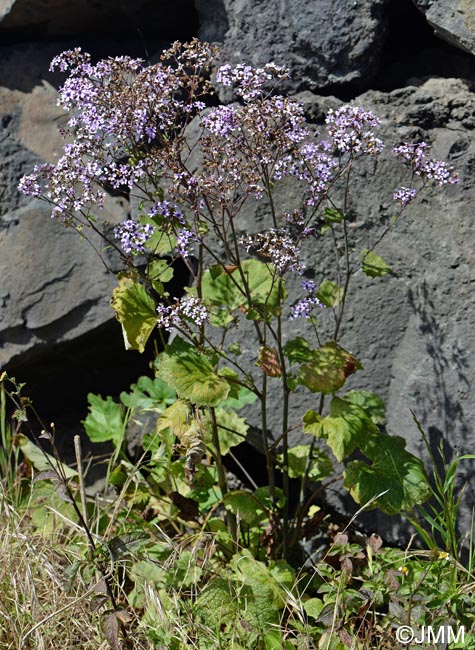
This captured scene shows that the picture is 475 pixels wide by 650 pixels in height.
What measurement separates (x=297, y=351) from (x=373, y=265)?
1.23ft

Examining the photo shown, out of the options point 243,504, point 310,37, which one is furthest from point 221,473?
point 310,37

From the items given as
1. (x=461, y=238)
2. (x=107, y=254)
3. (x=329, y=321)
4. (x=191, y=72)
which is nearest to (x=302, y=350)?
(x=329, y=321)

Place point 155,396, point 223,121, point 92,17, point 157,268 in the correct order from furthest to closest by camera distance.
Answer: point 92,17
point 155,396
point 157,268
point 223,121

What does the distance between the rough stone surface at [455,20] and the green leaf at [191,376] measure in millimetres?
1376

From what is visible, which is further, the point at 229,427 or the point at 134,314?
the point at 229,427

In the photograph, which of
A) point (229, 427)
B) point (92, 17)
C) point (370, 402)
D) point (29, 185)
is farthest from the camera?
point (92, 17)

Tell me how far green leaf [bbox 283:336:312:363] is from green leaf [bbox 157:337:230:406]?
0.26 metres

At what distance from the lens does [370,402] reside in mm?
2953

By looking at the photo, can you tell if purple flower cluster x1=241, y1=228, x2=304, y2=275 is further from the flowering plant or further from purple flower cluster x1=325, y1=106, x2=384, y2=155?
purple flower cluster x1=325, y1=106, x2=384, y2=155

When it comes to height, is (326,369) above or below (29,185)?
below

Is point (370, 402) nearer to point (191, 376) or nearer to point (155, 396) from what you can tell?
point (191, 376)

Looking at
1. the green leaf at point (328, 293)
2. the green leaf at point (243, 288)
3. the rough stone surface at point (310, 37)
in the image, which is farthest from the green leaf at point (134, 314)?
the rough stone surface at point (310, 37)

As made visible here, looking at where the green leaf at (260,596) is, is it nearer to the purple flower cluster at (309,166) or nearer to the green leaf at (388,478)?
the green leaf at (388,478)

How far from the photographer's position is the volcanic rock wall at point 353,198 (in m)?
2.97
